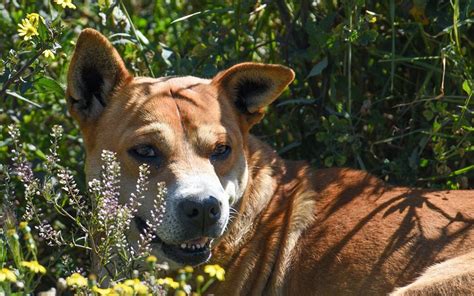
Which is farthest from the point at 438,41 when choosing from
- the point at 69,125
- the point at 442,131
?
the point at 69,125

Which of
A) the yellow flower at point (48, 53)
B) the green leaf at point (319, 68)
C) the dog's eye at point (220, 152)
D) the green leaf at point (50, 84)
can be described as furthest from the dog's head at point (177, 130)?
the green leaf at point (319, 68)

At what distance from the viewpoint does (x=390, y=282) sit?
481 cm

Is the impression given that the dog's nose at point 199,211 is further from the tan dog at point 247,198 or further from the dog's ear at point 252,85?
the dog's ear at point 252,85

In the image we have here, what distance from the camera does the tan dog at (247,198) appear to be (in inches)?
184

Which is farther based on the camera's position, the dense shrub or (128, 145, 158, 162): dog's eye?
the dense shrub

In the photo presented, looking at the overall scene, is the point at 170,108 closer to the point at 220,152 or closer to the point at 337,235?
the point at 220,152

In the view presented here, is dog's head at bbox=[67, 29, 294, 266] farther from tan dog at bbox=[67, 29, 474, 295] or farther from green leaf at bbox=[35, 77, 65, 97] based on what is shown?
green leaf at bbox=[35, 77, 65, 97]

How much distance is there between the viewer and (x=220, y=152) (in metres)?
4.88

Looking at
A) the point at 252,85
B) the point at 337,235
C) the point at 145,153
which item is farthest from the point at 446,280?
the point at 145,153

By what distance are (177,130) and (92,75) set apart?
1.82 ft

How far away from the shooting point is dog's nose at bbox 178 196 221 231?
14.5ft

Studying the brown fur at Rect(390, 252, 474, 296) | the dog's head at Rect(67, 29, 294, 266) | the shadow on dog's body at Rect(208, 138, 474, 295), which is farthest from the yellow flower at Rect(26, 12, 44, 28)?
the brown fur at Rect(390, 252, 474, 296)

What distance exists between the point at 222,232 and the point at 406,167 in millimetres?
1780

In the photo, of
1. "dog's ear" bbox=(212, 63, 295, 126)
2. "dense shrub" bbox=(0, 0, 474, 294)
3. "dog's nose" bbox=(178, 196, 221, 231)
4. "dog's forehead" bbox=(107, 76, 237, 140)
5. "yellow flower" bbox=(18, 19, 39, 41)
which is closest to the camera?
"dog's nose" bbox=(178, 196, 221, 231)
